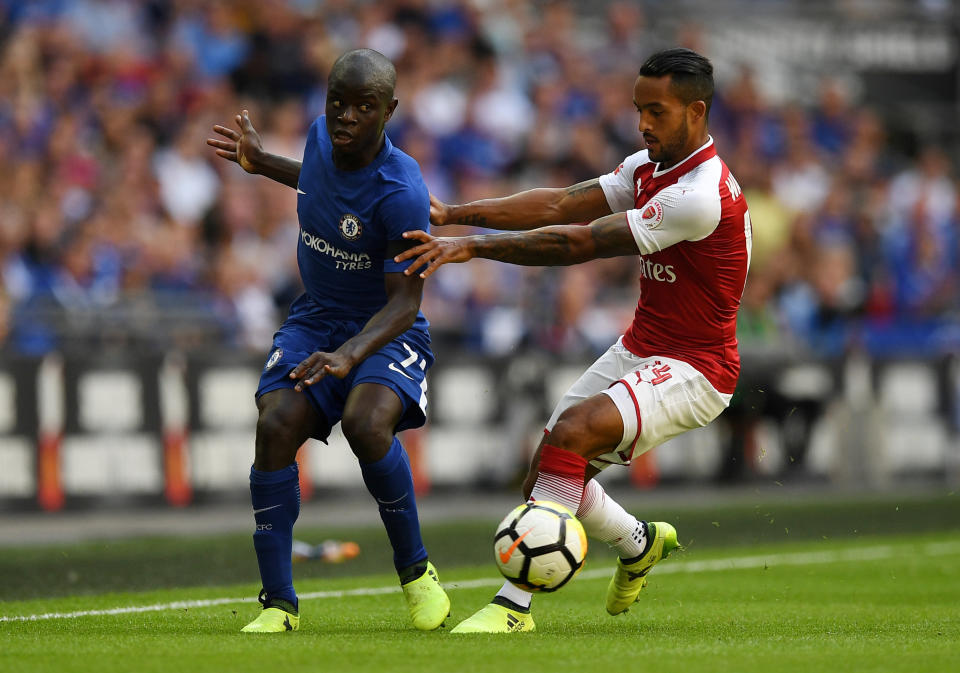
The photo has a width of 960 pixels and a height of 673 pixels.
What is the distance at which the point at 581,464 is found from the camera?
680cm

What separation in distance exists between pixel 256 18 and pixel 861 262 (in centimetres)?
851

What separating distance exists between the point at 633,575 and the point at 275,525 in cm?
186

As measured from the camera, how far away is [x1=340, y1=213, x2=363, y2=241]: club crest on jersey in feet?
22.9

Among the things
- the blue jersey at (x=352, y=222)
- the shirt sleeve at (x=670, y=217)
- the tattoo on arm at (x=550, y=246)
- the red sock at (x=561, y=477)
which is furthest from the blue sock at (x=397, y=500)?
the shirt sleeve at (x=670, y=217)

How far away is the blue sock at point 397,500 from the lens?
22.7ft

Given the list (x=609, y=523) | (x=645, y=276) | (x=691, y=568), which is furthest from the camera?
(x=691, y=568)

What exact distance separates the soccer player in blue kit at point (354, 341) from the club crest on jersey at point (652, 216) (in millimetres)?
994

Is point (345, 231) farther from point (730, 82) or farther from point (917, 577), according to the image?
point (730, 82)

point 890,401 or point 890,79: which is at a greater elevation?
point 890,79

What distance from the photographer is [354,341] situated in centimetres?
667

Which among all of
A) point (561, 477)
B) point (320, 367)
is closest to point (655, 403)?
point (561, 477)

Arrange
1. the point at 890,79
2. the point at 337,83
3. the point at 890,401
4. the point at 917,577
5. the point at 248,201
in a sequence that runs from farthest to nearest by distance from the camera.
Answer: the point at 890,79 < the point at 890,401 < the point at 248,201 < the point at 917,577 < the point at 337,83

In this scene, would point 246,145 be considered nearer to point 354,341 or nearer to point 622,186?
point 354,341

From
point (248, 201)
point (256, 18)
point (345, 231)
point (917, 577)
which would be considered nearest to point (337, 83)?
point (345, 231)
